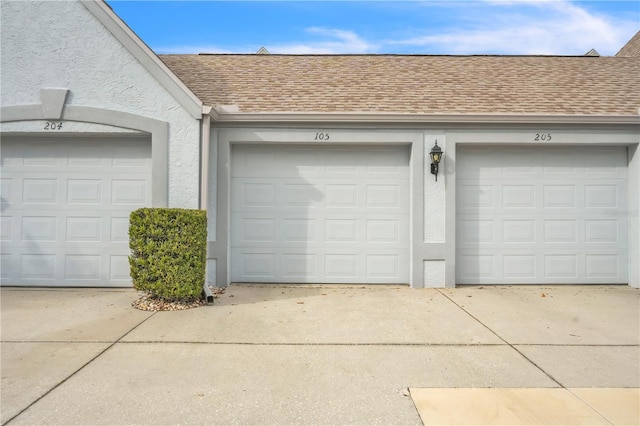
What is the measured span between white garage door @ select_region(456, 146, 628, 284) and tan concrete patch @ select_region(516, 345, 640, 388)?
3.44 metres

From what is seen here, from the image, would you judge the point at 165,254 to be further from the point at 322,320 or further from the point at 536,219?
the point at 536,219

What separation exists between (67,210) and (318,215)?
468 centimetres

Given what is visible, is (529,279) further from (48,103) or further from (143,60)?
(48,103)

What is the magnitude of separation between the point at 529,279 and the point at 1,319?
28.7ft

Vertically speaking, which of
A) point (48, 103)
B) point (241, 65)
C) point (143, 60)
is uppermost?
point (241, 65)

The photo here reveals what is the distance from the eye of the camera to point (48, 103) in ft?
22.0

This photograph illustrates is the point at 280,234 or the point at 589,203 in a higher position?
the point at 589,203

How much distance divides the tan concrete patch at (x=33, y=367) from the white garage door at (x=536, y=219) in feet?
20.9

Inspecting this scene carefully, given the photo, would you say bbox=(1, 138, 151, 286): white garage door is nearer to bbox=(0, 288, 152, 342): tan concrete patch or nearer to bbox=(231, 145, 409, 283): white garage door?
bbox=(0, 288, 152, 342): tan concrete patch

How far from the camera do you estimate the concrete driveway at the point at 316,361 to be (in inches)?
113

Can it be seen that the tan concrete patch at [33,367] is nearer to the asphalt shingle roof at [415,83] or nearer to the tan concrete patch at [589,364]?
the tan concrete patch at [589,364]

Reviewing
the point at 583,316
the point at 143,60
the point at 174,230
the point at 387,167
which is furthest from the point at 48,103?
the point at 583,316

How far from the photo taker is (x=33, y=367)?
3598mm

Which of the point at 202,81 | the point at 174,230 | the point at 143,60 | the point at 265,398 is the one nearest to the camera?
the point at 265,398
